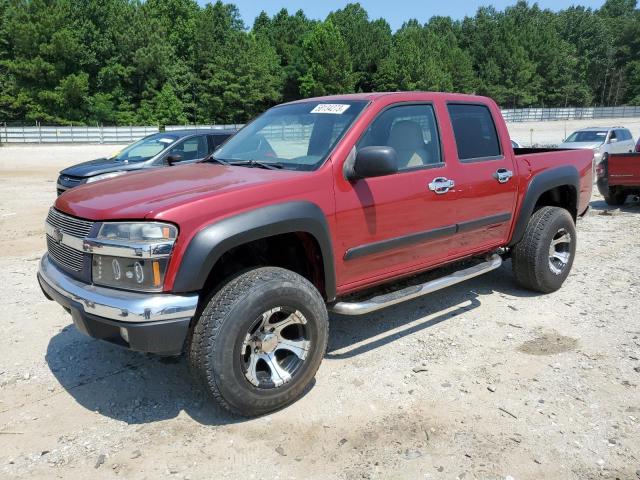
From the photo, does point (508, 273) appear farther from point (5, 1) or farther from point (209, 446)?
point (5, 1)

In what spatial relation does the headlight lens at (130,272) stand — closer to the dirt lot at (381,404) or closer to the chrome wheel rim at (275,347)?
the chrome wheel rim at (275,347)

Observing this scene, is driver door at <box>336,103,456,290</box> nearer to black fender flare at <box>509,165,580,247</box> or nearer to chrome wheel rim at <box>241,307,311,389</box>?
chrome wheel rim at <box>241,307,311,389</box>

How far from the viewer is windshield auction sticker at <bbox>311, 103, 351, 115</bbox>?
13.4 feet

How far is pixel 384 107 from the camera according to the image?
13.3ft

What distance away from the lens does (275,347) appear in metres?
3.42

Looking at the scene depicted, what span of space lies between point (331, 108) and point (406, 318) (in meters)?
2.05

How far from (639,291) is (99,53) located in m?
63.2

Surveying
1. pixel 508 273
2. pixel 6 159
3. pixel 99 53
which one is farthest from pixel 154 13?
pixel 508 273

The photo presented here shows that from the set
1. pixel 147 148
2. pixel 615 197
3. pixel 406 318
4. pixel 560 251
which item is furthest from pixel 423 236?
pixel 615 197

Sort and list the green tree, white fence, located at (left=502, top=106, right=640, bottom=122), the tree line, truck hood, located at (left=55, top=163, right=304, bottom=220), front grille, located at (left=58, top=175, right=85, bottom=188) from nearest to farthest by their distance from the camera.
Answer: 1. truck hood, located at (left=55, top=163, right=304, bottom=220)
2. front grille, located at (left=58, top=175, right=85, bottom=188)
3. the tree line
4. the green tree
5. white fence, located at (left=502, top=106, right=640, bottom=122)

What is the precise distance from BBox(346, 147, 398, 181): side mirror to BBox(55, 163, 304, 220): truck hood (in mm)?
415

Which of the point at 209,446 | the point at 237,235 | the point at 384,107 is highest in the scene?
the point at 384,107

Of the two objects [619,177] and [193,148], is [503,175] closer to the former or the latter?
[193,148]

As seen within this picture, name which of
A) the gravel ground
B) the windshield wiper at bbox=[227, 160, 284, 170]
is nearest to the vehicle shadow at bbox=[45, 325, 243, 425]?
the windshield wiper at bbox=[227, 160, 284, 170]
